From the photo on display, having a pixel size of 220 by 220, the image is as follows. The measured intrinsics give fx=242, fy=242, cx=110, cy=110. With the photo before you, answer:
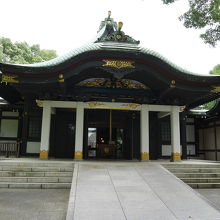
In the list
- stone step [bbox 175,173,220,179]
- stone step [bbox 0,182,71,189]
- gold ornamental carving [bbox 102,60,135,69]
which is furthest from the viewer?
gold ornamental carving [bbox 102,60,135,69]

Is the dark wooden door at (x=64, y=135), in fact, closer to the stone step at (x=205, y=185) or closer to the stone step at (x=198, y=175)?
the stone step at (x=198, y=175)

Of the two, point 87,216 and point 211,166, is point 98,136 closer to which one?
point 211,166

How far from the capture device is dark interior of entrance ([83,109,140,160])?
13.2 metres

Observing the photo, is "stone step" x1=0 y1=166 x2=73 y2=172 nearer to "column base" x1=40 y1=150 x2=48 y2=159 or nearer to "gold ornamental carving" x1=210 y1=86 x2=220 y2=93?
"column base" x1=40 y1=150 x2=48 y2=159

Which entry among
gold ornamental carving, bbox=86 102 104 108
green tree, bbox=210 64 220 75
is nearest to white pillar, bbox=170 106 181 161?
gold ornamental carving, bbox=86 102 104 108

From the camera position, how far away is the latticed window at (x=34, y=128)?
12.9 m

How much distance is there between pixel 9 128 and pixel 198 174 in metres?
10.5

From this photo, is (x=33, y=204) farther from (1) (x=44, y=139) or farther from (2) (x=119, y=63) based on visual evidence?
(2) (x=119, y=63)

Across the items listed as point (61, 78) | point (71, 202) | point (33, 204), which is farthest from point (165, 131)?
point (33, 204)

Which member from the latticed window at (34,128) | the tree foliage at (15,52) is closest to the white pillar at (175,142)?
the latticed window at (34,128)

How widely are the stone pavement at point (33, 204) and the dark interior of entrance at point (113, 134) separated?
5.75 meters

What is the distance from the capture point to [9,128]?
14047mm

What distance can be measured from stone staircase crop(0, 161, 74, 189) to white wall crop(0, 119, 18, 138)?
534cm

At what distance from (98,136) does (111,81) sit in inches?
182
